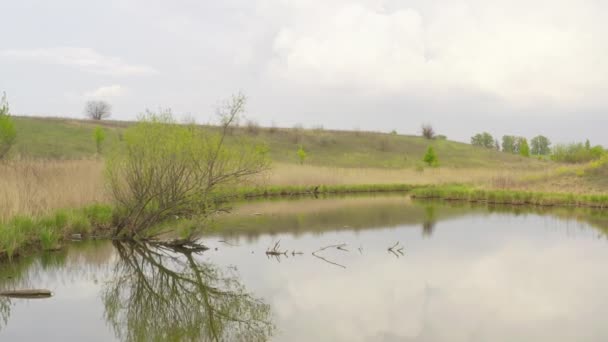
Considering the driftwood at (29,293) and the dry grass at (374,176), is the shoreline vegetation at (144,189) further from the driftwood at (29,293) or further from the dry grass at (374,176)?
the dry grass at (374,176)

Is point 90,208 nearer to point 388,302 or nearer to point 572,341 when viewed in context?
point 388,302

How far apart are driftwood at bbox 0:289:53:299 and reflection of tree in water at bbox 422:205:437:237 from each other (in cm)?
996

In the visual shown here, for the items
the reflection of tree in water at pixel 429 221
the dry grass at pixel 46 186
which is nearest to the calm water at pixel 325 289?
the reflection of tree in water at pixel 429 221

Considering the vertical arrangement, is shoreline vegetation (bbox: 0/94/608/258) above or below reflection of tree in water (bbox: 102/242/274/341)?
above

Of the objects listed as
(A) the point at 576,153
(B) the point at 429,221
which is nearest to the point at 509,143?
(A) the point at 576,153

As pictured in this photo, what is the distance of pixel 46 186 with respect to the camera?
14422mm

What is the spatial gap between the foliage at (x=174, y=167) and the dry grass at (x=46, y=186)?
1.74 meters

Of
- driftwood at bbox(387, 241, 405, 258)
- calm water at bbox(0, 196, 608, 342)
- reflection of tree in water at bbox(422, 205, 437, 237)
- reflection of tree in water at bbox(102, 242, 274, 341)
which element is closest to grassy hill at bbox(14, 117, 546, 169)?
reflection of tree in water at bbox(422, 205, 437, 237)

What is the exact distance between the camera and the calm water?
7246 mm

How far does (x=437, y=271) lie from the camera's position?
34.9 ft

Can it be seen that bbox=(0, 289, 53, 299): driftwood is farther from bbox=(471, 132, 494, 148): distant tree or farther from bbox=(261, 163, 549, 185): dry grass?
bbox=(471, 132, 494, 148): distant tree

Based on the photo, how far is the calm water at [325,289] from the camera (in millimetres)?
7246

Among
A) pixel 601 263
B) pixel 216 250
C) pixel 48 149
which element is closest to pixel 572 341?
pixel 601 263

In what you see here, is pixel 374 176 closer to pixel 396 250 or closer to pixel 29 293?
pixel 396 250
